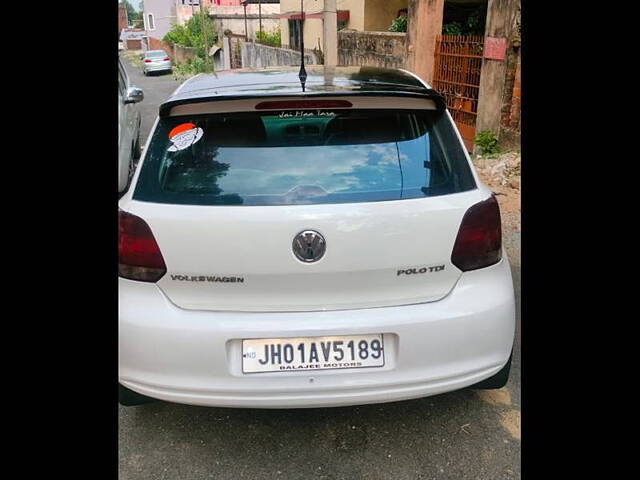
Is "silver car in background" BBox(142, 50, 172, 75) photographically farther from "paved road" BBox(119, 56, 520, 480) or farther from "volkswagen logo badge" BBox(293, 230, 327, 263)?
"volkswagen logo badge" BBox(293, 230, 327, 263)

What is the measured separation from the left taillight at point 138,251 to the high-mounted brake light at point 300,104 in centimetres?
66

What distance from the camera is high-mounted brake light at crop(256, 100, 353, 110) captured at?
2.13 meters

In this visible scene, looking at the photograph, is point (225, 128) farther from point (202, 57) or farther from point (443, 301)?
point (202, 57)

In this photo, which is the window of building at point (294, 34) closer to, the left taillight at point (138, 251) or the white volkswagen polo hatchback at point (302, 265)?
the white volkswagen polo hatchback at point (302, 265)

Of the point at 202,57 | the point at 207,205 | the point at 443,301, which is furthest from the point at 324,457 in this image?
the point at 202,57

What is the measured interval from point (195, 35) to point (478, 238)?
3811 cm

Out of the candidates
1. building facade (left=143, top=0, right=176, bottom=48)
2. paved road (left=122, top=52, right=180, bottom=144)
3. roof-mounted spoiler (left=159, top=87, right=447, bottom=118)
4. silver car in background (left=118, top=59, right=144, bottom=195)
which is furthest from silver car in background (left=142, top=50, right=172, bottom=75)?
roof-mounted spoiler (left=159, top=87, right=447, bottom=118)

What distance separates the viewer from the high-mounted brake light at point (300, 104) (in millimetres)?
2133

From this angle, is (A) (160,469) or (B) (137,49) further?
(B) (137,49)

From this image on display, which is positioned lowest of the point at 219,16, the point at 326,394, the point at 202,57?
the point at 326,394

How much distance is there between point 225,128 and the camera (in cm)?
215

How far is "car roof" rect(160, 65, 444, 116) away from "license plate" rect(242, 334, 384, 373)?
38.1 inches

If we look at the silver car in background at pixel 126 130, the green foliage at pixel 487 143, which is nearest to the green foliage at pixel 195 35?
the silver car in background at pixel 126 130

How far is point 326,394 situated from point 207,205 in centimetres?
82
